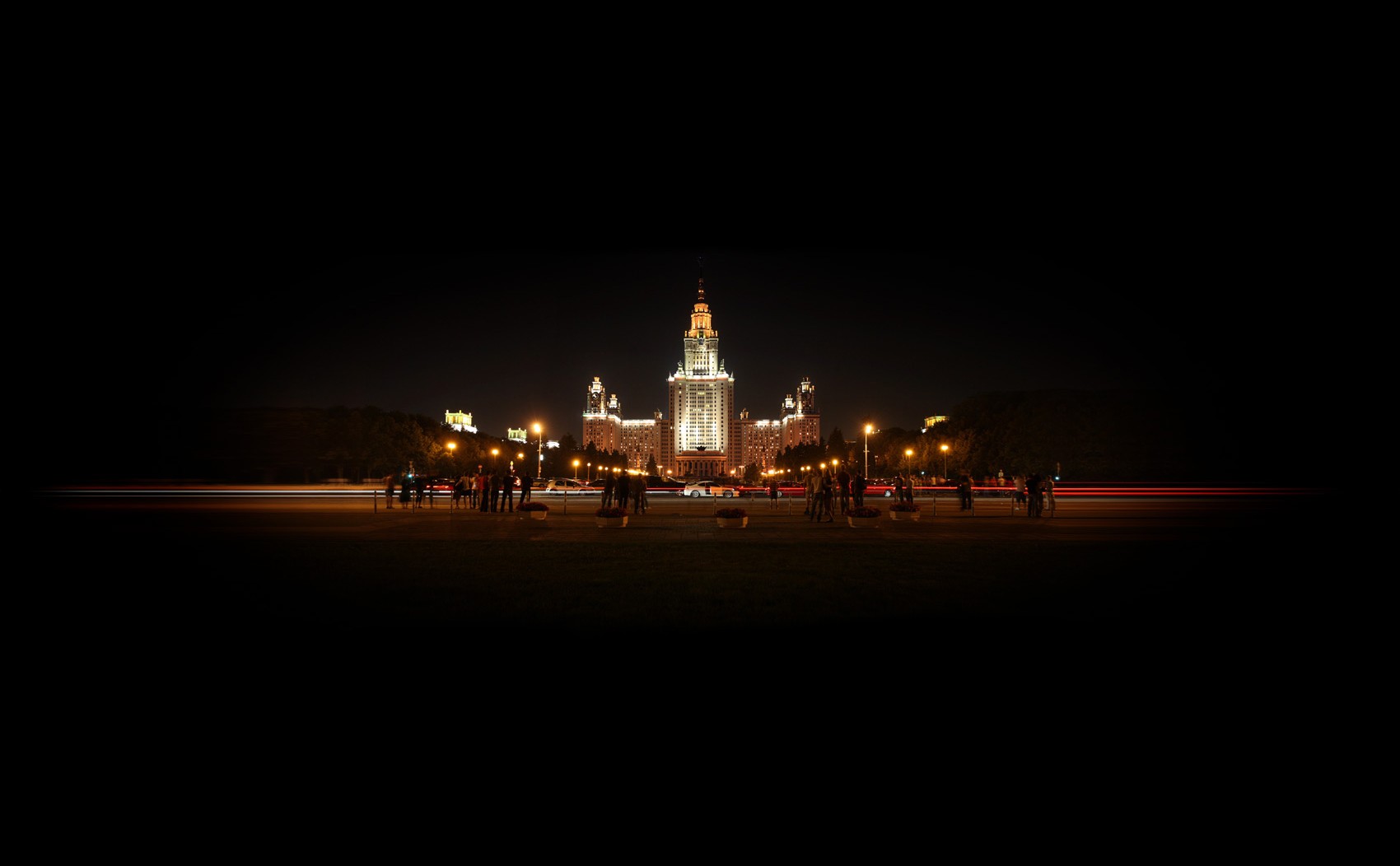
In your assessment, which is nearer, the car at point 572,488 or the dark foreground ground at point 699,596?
the dark foreground ground at point 699,596

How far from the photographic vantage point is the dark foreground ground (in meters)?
7.96

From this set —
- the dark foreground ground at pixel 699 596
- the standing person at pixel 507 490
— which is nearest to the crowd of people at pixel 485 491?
the standing person at pixel 507 490

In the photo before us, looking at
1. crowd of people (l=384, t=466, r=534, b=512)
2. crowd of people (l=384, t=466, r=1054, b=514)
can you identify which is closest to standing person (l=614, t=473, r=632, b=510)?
crowd of people (l=384, t=466, r=1054, b=514)

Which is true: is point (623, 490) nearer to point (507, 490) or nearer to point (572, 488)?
point (507, 490)

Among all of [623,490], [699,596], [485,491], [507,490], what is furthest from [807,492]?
[699,596]

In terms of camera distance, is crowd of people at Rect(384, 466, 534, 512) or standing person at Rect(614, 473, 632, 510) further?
crowd of people at Rect(384, 466, 534, 512)

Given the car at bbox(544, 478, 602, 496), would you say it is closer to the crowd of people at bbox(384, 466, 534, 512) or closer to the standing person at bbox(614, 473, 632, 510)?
the crowd of people at bbox(384, 466, 534, 512)

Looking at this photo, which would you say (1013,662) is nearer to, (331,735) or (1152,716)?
(1152,716)

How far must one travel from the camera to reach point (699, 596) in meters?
11.0

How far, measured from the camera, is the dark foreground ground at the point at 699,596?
7.96m

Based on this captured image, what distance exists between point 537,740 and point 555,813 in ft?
3.41

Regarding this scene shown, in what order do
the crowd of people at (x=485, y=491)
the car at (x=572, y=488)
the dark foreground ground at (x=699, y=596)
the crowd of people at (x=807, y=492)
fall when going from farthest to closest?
the car at (x=572, y=488), the crowd of people at (x=485, y=491), the crowd of people at (x=807, y=492), the dark foreground ground at (x=699, y=596)

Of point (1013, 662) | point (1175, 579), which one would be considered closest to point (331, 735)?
point (1013, 662)

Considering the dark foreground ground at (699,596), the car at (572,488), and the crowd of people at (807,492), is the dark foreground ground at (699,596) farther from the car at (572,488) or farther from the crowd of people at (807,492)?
the car at (572,488)
